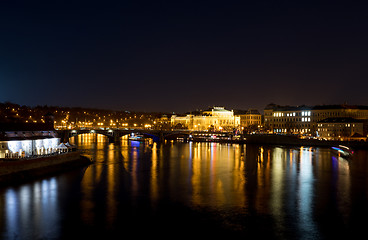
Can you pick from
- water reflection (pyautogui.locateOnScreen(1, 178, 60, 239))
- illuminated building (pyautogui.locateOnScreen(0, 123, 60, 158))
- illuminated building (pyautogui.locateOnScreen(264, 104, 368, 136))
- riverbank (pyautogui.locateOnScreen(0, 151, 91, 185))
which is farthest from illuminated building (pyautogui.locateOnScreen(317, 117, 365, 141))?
water reflection (pyautogui.locateOnScreen(1, 178, 60, 239))

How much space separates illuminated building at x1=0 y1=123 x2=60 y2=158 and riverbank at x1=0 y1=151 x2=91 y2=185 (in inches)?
59.0

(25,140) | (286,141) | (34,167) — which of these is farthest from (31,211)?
(286,141)

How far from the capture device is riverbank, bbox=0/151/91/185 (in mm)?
19422

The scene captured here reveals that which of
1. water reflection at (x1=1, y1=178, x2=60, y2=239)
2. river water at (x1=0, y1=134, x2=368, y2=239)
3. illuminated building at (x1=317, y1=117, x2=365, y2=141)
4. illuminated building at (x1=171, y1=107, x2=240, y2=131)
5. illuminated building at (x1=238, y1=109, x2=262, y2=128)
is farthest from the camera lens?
illuminated building at (x1=171, y1=107, x2=240, y2=131)

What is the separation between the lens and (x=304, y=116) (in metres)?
76.2

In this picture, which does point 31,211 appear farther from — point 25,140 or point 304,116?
point 304,116

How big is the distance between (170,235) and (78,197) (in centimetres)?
666

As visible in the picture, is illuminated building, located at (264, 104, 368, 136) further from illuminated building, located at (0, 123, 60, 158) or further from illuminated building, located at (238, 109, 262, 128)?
illuminated building, located at (0, 123, 60, 158)

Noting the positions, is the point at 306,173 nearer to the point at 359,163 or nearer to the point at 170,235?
the point at 359,163

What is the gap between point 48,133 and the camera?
96.7 ft

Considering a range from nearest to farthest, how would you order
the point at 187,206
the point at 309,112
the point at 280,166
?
the point at 187,206, the point at 280,166, the point at 309,112

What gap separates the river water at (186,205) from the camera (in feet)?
42.0

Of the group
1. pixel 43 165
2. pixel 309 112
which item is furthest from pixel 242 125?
pixel 43 165

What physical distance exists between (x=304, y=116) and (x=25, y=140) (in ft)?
206
